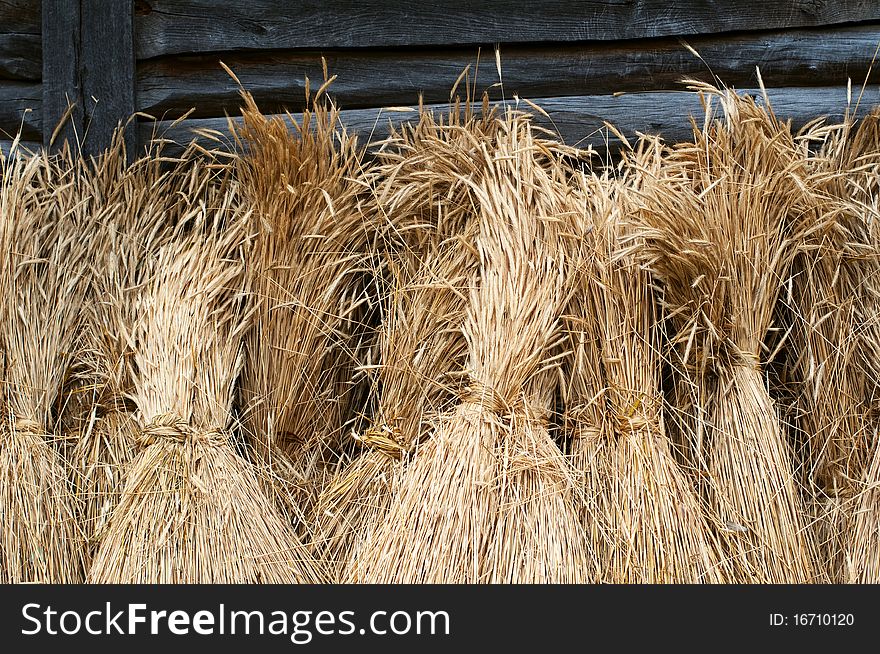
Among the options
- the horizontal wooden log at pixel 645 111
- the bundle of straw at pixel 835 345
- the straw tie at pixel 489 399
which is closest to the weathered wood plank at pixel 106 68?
the horizontal wooden log at pixel 645 111

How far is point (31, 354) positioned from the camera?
162 cm

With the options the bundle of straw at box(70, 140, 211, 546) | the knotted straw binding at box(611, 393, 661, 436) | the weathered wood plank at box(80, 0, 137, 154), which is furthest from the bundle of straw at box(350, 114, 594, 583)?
the weathered wood plank at box(80, 0, 137, 154)

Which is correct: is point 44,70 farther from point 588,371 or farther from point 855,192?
point 855,192

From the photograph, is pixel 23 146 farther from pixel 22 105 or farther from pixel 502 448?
pixel 502 448

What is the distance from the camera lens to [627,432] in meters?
1.49

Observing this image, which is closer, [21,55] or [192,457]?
[192,457]

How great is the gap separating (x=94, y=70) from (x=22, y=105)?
25cm

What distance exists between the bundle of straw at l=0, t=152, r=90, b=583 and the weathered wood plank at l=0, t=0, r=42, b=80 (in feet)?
1.21

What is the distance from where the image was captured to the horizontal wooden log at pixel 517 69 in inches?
74.7

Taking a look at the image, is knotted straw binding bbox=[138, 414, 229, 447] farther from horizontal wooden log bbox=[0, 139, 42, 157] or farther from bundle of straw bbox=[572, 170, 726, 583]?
horizontal wooden log bbox=[0, 139, 42, 157]

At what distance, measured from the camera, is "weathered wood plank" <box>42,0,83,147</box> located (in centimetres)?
193

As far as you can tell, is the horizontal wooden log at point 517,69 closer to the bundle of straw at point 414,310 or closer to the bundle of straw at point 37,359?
the bundle of straw at point 414,310

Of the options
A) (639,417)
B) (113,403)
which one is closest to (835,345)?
(639,417)

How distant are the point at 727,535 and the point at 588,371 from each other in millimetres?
385
